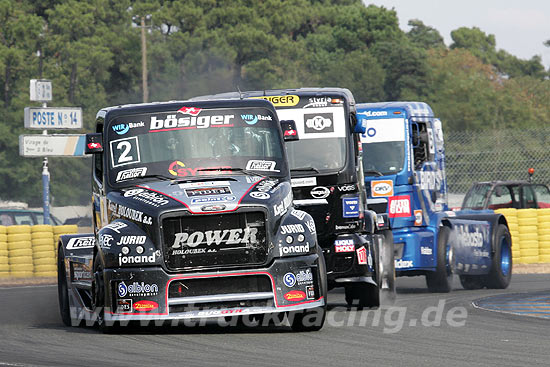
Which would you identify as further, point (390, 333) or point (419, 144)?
point (419, 144)

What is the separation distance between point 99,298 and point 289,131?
2831mm

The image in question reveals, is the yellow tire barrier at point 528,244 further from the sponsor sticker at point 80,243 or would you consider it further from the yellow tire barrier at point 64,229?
the sponsor sticker at point 80,243

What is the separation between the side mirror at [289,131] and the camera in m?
11.9

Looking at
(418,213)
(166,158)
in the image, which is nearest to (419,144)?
(418,213)

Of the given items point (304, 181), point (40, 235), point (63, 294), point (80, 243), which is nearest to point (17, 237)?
point (40, 235)

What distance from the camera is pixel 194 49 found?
189ft

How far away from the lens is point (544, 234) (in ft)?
80.5

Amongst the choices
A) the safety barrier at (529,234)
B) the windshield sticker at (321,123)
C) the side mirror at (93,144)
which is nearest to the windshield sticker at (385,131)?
the windshield sticker at (321,123)

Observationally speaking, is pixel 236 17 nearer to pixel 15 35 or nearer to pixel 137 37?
pixel 137 37

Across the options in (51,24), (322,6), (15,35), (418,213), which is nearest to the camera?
(418,213)

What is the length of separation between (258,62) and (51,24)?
11.6 m

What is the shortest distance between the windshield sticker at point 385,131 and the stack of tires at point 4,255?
9060mm

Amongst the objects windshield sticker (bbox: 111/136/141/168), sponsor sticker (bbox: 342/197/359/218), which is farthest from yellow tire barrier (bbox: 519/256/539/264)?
windshield sticker (bbox: 111/136/141/168)

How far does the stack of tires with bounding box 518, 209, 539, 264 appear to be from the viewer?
24359 mm
